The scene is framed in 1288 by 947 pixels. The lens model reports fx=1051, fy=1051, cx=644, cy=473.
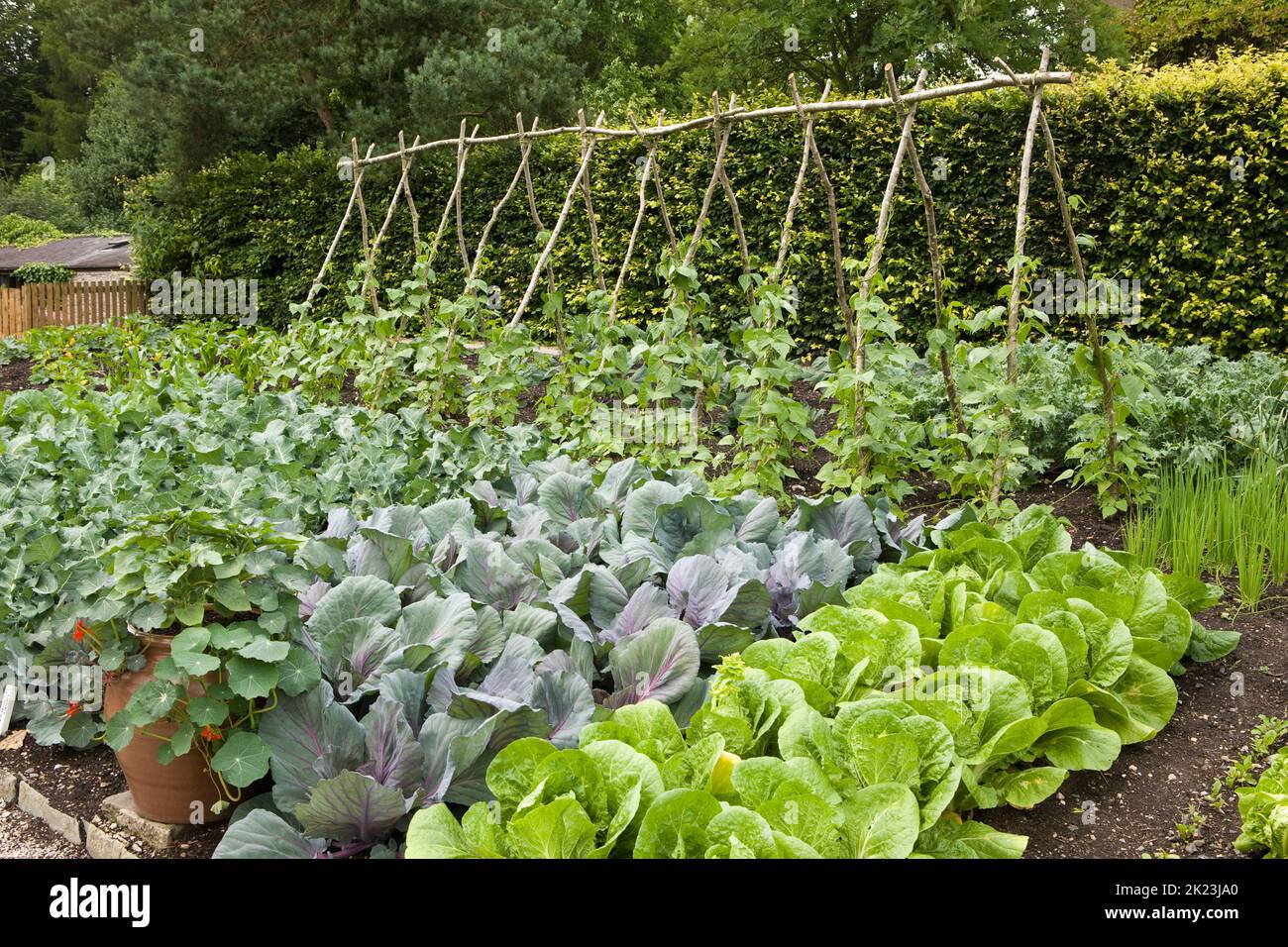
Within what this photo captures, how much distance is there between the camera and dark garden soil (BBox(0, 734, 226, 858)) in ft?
8.95

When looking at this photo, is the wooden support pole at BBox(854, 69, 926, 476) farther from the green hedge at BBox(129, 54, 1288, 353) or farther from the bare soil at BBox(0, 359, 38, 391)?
the bare soil at BBox(0, 359, 38, 391)


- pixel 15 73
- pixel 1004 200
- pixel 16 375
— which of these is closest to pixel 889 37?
pixel 1004 200

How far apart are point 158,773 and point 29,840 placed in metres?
0.54

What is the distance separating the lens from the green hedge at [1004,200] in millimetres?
7539

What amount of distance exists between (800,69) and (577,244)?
766 cm

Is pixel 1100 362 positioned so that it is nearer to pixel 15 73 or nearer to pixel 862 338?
pixel 862 338

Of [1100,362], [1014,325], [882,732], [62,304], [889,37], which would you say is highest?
[889,37]

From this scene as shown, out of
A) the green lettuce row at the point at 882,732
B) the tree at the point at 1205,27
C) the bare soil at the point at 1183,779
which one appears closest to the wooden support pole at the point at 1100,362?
the bare soil at the point at 1183,779

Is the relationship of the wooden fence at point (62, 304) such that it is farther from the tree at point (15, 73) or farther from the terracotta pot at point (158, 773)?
the tree at point (15, 73)

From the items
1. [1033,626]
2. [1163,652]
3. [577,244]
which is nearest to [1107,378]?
[1163,652]

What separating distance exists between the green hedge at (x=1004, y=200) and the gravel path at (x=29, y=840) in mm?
4924

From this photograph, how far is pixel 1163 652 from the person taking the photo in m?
2.91

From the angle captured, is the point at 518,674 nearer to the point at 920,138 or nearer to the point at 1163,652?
the point at 1163,652

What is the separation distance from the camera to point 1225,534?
12.2ft
